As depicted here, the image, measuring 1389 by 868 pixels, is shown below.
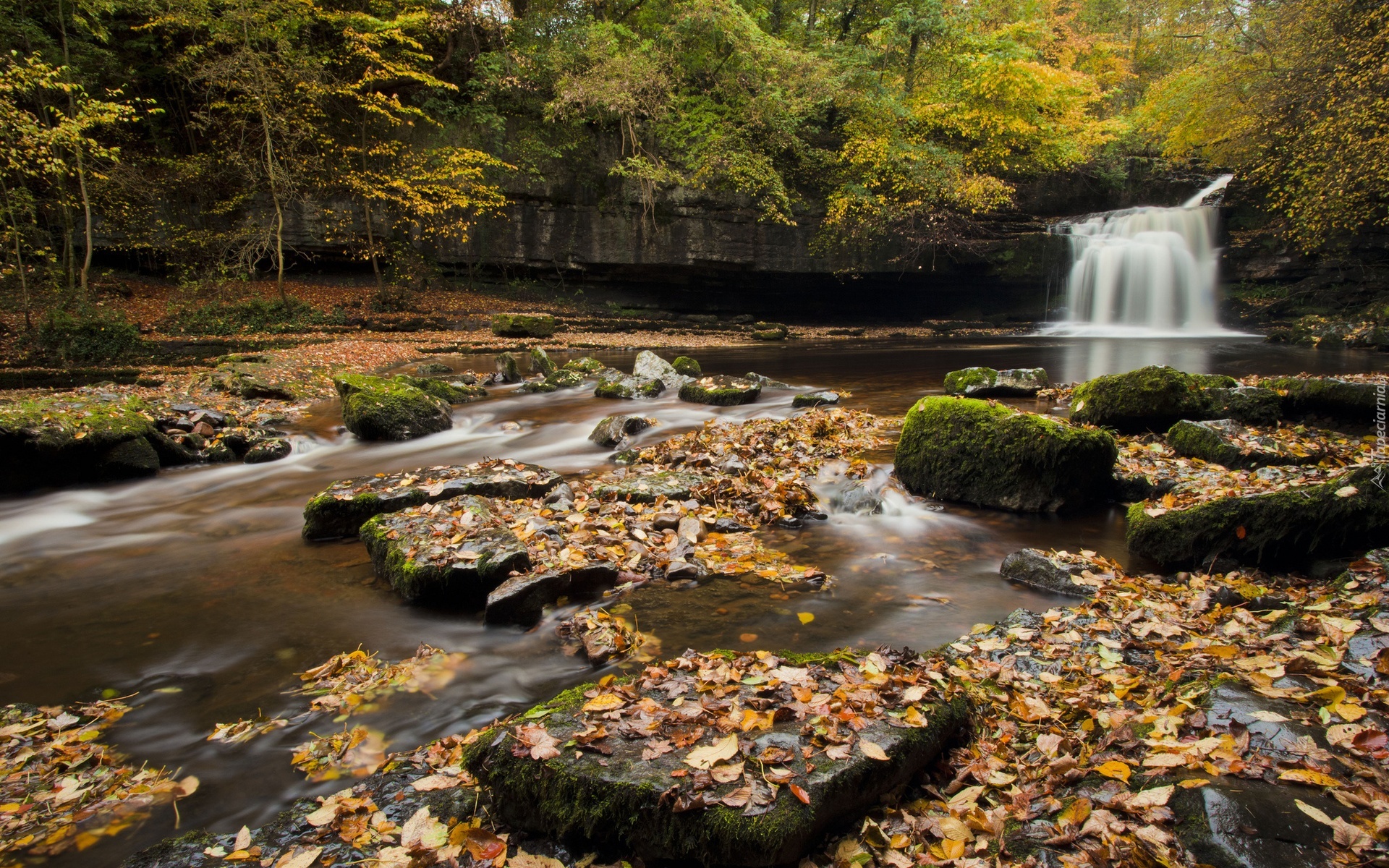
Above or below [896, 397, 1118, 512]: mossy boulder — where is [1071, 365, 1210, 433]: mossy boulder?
above

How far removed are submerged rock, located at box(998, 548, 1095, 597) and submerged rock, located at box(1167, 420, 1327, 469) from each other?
294 centimetres

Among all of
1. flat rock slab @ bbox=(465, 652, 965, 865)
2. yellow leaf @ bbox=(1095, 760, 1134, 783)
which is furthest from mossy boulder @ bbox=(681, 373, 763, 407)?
yellow leaf @ bbox=(1095, 760, 1134, 783)

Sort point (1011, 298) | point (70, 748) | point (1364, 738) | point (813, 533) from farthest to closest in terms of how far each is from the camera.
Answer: point (1011, 298) → point (813, 533) → point (70, 748) → point (1364, 738)

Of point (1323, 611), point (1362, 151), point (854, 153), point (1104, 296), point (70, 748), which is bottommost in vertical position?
point (70, 748)

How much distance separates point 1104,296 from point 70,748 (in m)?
27.3

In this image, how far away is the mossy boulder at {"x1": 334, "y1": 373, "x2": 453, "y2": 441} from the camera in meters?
9.51

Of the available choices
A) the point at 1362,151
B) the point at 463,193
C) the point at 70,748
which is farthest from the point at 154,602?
the point at 1362,151

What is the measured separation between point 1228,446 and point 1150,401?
58.4 inches

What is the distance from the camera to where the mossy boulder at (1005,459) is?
590 centimetres

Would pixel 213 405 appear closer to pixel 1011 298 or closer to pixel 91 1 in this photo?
pixel 91 1

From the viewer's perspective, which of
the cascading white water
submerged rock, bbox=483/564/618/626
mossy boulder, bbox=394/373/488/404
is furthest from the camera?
the cascading white water

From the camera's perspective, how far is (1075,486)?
596 centimetres

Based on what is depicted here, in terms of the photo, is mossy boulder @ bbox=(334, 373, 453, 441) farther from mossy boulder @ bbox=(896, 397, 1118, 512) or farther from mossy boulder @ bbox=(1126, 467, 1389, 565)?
mossy boulder @ bbox=(1126, 467, 1389, 565)

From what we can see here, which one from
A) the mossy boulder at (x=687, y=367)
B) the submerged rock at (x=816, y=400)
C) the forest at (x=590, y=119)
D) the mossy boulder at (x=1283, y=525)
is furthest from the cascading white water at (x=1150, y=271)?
the mossy boulder at (x=1283, y=525)
